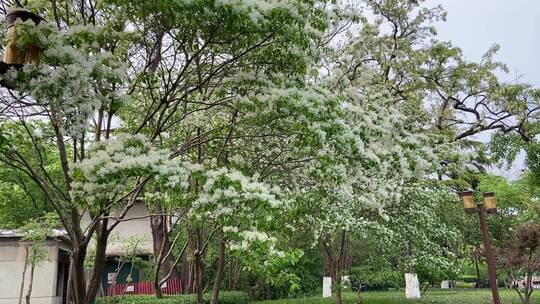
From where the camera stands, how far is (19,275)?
36.6 ft

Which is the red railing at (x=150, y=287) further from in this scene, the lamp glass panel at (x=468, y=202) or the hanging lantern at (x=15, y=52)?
the hanging lantern at (x=15, y=52)

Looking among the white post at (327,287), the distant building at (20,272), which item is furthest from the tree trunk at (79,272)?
the white post at (327,287)

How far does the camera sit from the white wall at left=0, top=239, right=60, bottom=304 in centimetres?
1107

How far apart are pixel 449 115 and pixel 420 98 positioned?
3189 millimetres

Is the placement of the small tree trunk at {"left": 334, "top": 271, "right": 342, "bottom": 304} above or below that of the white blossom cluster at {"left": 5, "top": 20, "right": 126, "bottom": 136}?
below

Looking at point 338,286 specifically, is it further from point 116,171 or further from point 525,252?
point 116,171

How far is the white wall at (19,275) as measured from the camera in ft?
36.3

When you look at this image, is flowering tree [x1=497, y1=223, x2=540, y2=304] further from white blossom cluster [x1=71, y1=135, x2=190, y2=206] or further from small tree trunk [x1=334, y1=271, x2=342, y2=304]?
white blossom cluster [x1=71, y1=135, x2=190, y2=206]

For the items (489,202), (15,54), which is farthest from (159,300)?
(15,54)

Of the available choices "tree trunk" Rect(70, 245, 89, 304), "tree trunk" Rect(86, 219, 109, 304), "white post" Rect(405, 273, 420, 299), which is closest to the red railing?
"white post" Rect(405, 273, 420, 299)

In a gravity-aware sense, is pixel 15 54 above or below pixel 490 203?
above

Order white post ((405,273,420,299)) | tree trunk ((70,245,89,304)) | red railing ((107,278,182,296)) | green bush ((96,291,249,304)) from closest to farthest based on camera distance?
tree trunk ((70,245,89,304)), green bush ((96,291,249,304)), white post ((405,273,420,299)), red railing ((107,278,182,296))

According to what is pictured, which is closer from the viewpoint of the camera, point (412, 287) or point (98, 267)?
point (98, 267)

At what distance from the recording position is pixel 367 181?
6.89 m
